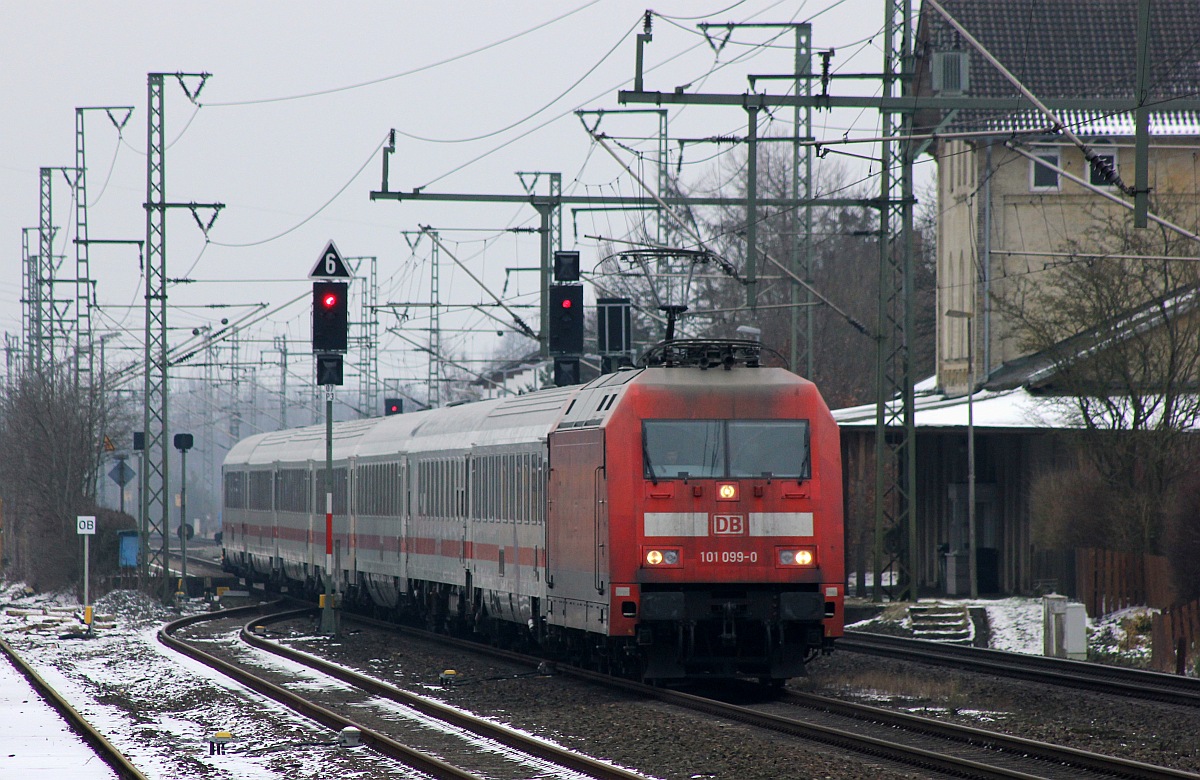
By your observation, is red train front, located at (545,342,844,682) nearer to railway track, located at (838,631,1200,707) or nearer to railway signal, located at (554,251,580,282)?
railway track, located at (838,631,1200,707)

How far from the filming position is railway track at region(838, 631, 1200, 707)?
18141 mm

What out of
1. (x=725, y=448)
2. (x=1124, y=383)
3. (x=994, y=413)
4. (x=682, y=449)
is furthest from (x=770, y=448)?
(x=994, y=413)

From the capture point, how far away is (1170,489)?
30.6 metres

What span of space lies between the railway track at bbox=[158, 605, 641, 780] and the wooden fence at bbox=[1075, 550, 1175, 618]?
13.6m

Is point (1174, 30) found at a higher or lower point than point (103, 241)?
higher

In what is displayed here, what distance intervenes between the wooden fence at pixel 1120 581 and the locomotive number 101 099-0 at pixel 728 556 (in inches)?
485

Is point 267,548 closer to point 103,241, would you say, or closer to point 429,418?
point 103,241

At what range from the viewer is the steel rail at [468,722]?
1259 centimetres

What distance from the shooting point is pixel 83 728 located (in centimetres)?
1591

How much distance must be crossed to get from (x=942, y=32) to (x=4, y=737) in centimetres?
3904

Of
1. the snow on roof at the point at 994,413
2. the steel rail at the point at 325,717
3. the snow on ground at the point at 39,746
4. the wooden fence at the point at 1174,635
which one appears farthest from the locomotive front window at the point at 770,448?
the snow on roof at the point at 994,413

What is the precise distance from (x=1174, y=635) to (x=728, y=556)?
402 inches

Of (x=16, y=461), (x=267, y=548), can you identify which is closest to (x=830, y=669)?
(x=267, y=548)

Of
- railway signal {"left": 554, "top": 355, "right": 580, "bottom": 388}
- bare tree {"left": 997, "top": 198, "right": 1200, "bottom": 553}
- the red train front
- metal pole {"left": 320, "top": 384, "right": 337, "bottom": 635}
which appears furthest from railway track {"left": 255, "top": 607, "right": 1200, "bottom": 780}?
bare tree {"left": 997, "top": 198, "right": 1200, "bottom": 553}
